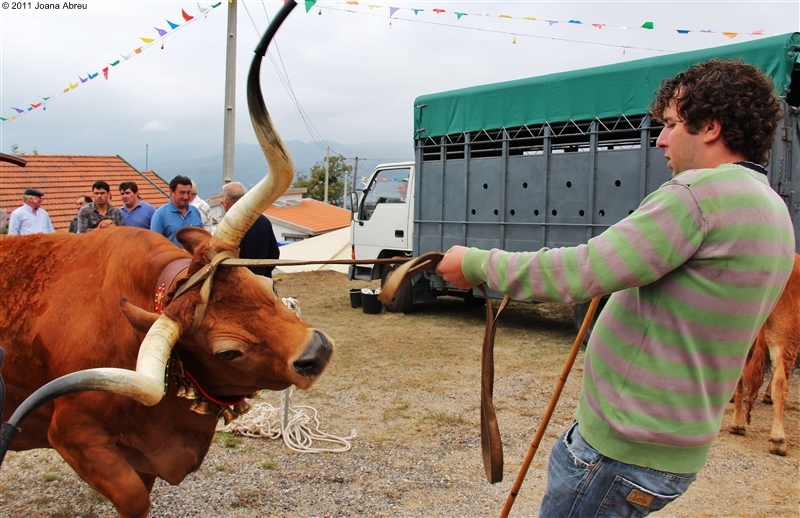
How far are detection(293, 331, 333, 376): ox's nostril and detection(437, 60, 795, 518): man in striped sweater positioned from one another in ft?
2.55

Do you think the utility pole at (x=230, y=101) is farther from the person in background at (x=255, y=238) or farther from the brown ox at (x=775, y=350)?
the brown ox at (x=775, y=350)

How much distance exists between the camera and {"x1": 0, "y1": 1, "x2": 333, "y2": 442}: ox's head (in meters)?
2.32

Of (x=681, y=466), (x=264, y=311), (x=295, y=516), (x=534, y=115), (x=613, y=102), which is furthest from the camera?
(x=534, y=115)

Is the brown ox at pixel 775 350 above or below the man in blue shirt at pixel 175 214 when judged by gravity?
below

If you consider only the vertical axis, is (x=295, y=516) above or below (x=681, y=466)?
below

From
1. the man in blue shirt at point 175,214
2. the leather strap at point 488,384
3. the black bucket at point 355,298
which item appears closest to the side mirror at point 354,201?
the black bucket at point 355,298

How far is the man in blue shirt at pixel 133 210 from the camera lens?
6.85 metres

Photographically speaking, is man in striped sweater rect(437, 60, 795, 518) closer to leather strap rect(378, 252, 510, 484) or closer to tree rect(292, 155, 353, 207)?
leather strap rect(378, 252, 510, 484)

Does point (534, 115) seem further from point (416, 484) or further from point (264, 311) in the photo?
point (264, 311)

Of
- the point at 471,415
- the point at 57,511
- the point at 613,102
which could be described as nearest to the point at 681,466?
the point at 57,511

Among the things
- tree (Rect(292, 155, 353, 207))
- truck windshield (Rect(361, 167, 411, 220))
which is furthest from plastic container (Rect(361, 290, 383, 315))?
tree (Rect(292, 155, 353, 207))

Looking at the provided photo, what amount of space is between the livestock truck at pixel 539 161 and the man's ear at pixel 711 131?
242 inches

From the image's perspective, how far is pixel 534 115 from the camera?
8.74 metres

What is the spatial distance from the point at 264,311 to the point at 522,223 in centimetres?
691
